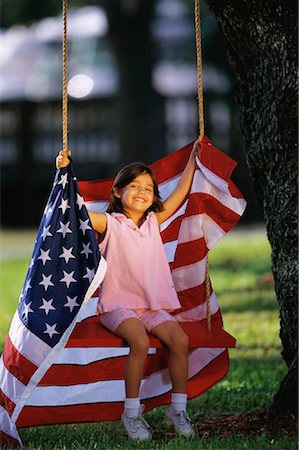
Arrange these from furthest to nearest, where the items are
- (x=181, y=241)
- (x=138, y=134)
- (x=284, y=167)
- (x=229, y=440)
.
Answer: (x=138, y=134)
(x=181, y=241)
(x=284, y=167)
(x=229, y=440)

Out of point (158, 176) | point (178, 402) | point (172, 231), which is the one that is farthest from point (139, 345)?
point (158, 176)

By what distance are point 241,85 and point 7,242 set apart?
37.0ft

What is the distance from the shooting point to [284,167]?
4.54 m

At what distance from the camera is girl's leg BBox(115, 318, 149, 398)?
13.8 feet

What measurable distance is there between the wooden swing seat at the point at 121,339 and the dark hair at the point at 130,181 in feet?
1.61

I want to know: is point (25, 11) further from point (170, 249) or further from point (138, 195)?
point (138, 195)

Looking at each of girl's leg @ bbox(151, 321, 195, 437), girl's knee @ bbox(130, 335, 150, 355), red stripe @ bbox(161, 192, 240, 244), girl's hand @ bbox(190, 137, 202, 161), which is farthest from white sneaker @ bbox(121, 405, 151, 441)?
girl's hand @ bbox(190, 137, 202, 161)

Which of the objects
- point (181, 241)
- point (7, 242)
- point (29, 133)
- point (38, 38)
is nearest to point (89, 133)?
point (29, 133)

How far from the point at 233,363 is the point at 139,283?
228 cm

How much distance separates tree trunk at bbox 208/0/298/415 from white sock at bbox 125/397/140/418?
2.13 ft

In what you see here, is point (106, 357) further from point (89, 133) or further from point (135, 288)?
point (89, 133)

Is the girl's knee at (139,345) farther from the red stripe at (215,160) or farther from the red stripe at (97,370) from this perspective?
the red stripe at (215,160)

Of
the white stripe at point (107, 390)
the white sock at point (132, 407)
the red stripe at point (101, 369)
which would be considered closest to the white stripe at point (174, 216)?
the red stripe at point (101, 369)

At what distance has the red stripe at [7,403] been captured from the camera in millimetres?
4309
